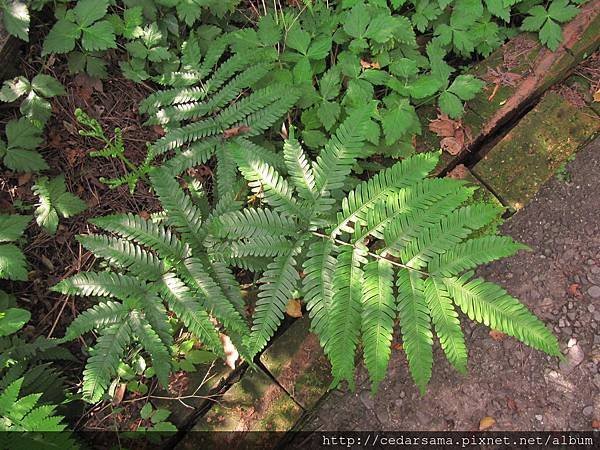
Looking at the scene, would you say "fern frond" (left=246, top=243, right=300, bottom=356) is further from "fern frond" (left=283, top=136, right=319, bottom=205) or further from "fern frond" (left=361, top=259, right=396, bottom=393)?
"fern frond" (left=361, top=259, right=396, bottom=393)

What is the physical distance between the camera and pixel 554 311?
3205 mm

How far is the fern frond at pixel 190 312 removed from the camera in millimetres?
2441

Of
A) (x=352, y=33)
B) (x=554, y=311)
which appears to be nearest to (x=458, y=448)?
(x=554, y=311)

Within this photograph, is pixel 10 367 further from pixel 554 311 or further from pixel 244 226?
pixel 554 311

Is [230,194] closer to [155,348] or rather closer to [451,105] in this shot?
[155,348]

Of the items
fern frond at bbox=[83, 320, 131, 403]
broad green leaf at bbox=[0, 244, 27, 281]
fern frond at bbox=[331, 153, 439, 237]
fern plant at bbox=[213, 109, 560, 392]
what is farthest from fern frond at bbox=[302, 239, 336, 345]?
broad green leaf at bbox=[0, 244, 27, 281]

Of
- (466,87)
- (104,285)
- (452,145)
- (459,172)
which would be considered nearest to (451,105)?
(466,87)

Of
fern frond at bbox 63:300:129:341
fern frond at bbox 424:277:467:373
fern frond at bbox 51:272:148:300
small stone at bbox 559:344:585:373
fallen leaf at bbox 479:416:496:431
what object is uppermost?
fern frond at bbox 424:277:467:373

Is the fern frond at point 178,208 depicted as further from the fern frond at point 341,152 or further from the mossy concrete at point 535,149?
the mossy concrete at point 535,149

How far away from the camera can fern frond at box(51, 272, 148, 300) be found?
2.50m

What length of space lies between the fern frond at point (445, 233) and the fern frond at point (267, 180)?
0.60 m

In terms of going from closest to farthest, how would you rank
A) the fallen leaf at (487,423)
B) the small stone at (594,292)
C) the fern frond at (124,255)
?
the fern frond at (124,255), the fallen leaf at (487,423), the small stone at (594,292)

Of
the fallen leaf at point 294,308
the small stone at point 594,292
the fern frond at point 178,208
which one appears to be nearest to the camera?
the fern frond at point 178,208

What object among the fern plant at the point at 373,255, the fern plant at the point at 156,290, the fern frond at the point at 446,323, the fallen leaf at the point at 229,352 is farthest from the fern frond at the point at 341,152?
the fallen leaf at the point at 229,352
